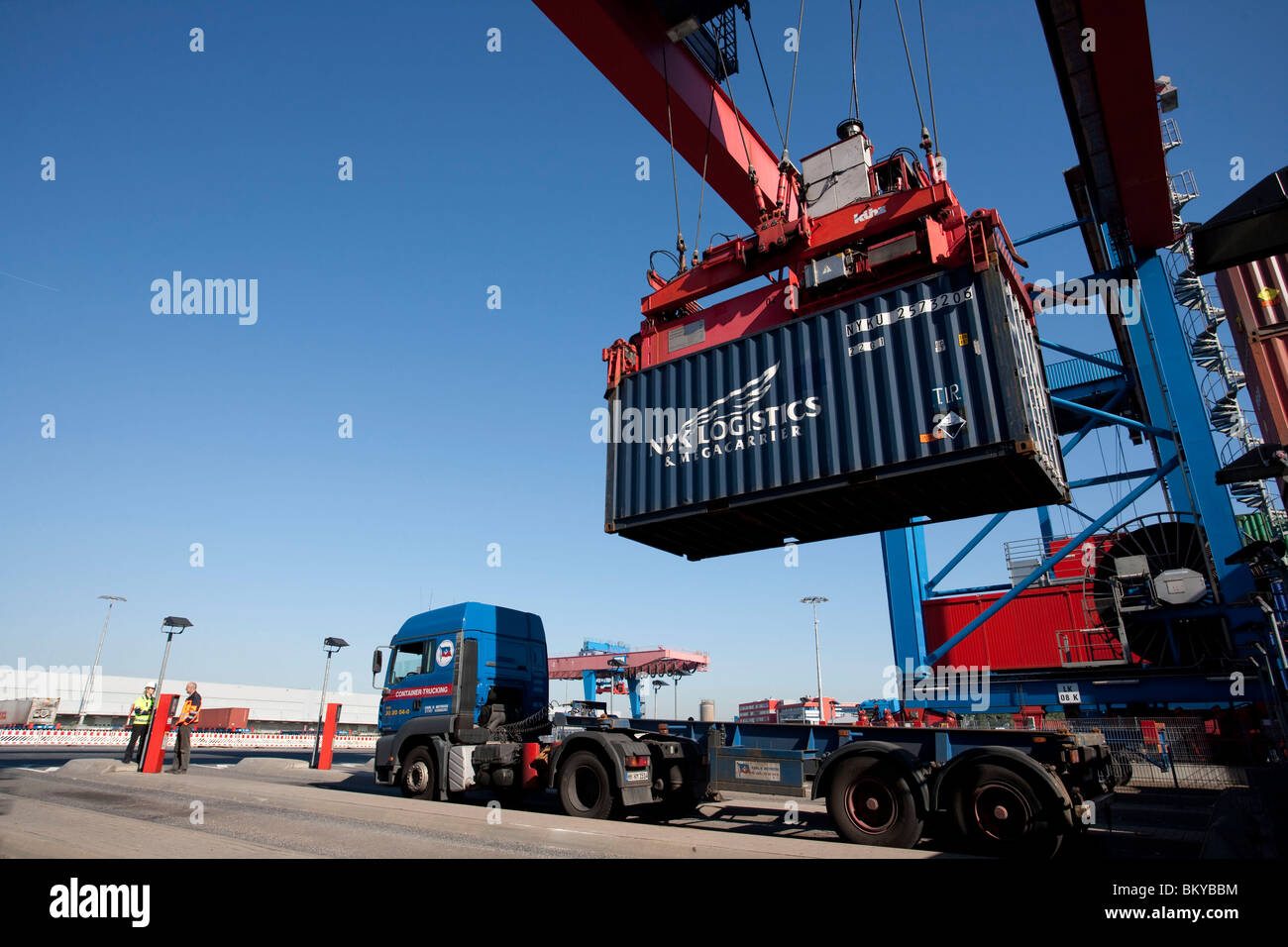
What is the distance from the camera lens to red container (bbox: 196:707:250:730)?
46753 millimetres

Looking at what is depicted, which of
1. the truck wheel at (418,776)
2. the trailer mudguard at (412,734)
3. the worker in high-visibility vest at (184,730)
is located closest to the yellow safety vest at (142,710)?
the worker in high-visibility vest at (184,730)

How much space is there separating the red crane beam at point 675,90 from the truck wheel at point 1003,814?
987 centimetres

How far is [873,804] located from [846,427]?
4.77m

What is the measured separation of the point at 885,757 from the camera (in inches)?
306

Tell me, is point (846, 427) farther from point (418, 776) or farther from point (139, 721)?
point (139, 721)

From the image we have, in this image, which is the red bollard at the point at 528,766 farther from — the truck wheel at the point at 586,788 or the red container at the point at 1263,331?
the red container at the point at 1263,331

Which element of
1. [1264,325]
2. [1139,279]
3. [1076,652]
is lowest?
[1076,652]

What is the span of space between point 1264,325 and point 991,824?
1393 cm

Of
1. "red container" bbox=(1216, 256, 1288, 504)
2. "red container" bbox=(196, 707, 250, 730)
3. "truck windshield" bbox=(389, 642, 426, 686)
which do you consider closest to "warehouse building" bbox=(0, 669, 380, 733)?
"red container" bbox=(196, 707, 250, 730)

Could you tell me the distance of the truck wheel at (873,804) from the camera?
751cm
